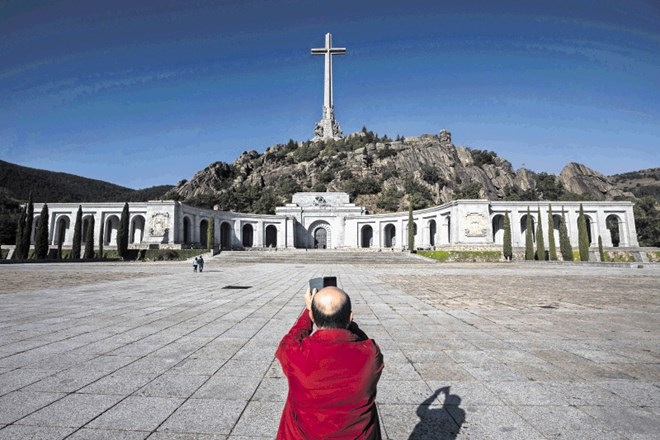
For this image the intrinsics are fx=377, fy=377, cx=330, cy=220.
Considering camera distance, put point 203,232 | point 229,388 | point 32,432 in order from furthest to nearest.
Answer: point 203,232 → point 229,388 → point 32,432

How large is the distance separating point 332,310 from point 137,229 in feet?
187

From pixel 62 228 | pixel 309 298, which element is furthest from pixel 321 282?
pixel 62 228

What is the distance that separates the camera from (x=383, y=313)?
8.00 metres

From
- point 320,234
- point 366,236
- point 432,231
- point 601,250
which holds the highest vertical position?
point 432,231

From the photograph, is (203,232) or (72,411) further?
(203,232)

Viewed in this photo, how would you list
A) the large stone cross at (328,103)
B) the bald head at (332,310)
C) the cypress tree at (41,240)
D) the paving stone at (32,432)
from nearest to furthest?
the bald head at (332,310) < the paving stone at (32,432) < the cypress tree at (41,240) < the large stone cross at (328,103)

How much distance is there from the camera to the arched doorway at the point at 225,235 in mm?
54938

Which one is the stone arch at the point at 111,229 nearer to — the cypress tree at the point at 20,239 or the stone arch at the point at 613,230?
the cypress tree at the point at 20,239

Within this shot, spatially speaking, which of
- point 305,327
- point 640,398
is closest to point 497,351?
point 640,398

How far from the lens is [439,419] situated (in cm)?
307

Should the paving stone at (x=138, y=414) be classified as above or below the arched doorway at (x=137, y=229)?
below

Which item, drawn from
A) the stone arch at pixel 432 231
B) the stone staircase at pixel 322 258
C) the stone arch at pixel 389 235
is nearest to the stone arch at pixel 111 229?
the stone staircase at pixel 322 258

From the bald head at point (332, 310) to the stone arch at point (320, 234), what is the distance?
58031 millimetres

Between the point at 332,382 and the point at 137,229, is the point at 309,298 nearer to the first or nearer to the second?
the point at 332,382
